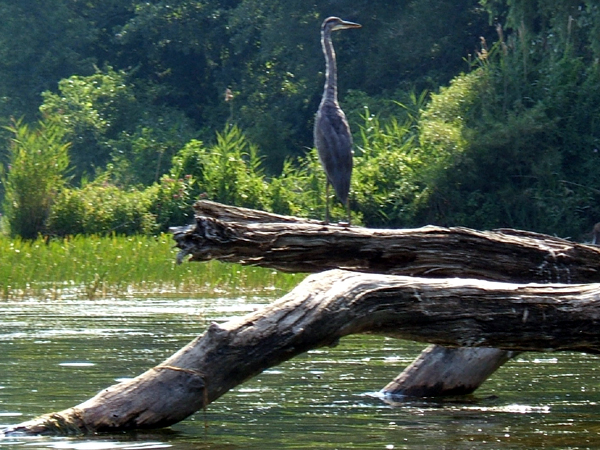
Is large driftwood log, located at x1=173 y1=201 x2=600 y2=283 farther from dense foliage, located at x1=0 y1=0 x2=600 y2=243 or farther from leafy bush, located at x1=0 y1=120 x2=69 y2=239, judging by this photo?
leafy bush, located at x1=0 y1=120 x2=69 y2=239

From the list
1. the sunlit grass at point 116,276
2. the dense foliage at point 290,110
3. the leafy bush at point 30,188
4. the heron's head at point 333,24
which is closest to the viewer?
the heron's head at point 333,24

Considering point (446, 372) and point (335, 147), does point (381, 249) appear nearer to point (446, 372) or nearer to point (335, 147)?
point (446, 372)

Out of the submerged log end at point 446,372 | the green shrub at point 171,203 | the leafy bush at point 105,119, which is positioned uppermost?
the leafy bush at point 105,119

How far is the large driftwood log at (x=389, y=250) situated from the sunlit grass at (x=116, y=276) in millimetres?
6506

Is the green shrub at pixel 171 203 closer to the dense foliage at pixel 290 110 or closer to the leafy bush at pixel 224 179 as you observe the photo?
the dense foliage at pixel 290 110

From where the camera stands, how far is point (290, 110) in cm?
2827

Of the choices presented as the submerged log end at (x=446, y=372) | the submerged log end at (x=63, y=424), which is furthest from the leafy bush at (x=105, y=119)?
the submerged log end at (x=63, y=424)

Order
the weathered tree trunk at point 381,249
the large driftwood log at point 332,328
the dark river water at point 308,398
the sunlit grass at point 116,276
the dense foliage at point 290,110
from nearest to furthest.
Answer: the large driftwood log at point 332,328, the dark river water at point 308,398, the weathered tree trunk at point 381,249, the sunlit grass at point 116,276, the dense foliage at point 290,110

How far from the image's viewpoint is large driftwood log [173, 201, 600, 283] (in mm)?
4941

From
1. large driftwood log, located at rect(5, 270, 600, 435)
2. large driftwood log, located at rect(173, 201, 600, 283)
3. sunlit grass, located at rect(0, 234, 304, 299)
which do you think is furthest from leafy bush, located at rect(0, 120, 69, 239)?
large driftwood log, located at rect(5, 270, 600, 435)

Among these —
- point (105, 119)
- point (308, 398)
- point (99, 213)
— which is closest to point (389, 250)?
point (308, 398)

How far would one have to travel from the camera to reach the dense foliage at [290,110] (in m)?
18.0

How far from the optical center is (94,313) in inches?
392

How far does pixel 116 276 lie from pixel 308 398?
21.6ft
